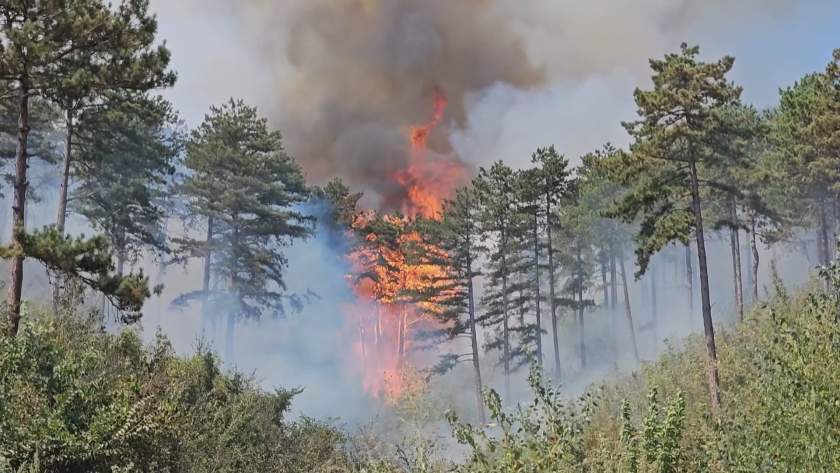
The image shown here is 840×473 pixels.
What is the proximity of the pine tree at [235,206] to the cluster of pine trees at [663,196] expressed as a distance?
910 centimetres

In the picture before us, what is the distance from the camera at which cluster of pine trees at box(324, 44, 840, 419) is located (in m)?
20.4

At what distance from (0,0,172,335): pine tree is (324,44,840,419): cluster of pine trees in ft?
31.8

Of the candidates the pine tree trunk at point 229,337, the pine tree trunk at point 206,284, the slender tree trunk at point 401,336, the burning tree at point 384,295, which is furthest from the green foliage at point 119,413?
the slender tree trunk at point 401,336

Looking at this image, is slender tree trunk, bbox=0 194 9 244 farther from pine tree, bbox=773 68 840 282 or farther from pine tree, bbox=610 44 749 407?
pine tree, bbox=773 68 840 282

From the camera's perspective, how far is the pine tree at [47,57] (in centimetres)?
1201

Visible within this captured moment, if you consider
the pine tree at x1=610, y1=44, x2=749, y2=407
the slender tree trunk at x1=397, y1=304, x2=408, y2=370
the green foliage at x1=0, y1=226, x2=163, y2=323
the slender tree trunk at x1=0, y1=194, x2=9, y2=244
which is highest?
the slender tree trunk at x1=0, y1=194, x2=9, y2=244

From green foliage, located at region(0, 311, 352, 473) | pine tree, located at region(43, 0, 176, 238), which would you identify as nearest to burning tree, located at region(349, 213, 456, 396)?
green foliage, located at region(0, 311, 352, 473)

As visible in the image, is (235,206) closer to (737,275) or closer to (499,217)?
(499,217)

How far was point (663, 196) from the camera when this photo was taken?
20.8 m

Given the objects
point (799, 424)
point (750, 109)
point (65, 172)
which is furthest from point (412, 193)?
point (799, 424)

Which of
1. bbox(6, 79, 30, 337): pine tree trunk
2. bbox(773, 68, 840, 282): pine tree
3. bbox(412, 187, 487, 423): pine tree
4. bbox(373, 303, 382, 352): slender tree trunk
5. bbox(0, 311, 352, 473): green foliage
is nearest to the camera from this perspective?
bbox(0, 311, 352, 473): green foliage

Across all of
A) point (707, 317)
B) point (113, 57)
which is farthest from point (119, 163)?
point (707, 317)

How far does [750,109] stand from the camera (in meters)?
35.2

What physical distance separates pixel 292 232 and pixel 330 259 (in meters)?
9.58
